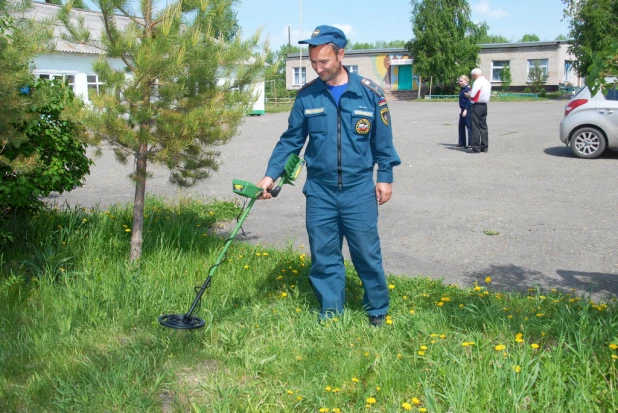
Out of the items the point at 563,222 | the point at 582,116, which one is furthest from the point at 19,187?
the point at 582,116

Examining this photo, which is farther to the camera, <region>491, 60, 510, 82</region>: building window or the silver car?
<region>491, 60, 510, 82</region>: building window

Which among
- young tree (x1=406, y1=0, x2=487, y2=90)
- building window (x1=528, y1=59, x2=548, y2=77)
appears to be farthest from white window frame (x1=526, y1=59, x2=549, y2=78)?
young tree (x1=406, y1=0, x2=487, y2=90)

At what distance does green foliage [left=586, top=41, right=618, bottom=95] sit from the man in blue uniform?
1247mm

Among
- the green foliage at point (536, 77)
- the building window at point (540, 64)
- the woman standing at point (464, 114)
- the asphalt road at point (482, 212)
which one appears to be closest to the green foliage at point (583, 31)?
the green foliage at point (536, 77)

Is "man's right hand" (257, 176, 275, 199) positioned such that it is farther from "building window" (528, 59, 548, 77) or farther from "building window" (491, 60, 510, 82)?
"building window" (491, 60, 510, 82)

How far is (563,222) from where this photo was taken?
7797 millimetres

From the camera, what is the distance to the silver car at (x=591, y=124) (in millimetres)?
12789

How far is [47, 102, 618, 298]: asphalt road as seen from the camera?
6.09m

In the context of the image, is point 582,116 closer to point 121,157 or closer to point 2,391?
point 121,157

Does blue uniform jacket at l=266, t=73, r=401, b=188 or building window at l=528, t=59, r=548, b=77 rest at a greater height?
building window at l=528, t=59, r=548, b=77

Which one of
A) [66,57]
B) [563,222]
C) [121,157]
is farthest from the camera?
[66,57]

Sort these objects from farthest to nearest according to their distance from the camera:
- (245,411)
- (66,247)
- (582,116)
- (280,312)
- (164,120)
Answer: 1. (582,116)
2. (66,247)
3. (164,120)
4. (280,312)
5. (245,411)

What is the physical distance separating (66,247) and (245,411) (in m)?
3.04

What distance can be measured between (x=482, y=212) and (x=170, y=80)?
4673mm
